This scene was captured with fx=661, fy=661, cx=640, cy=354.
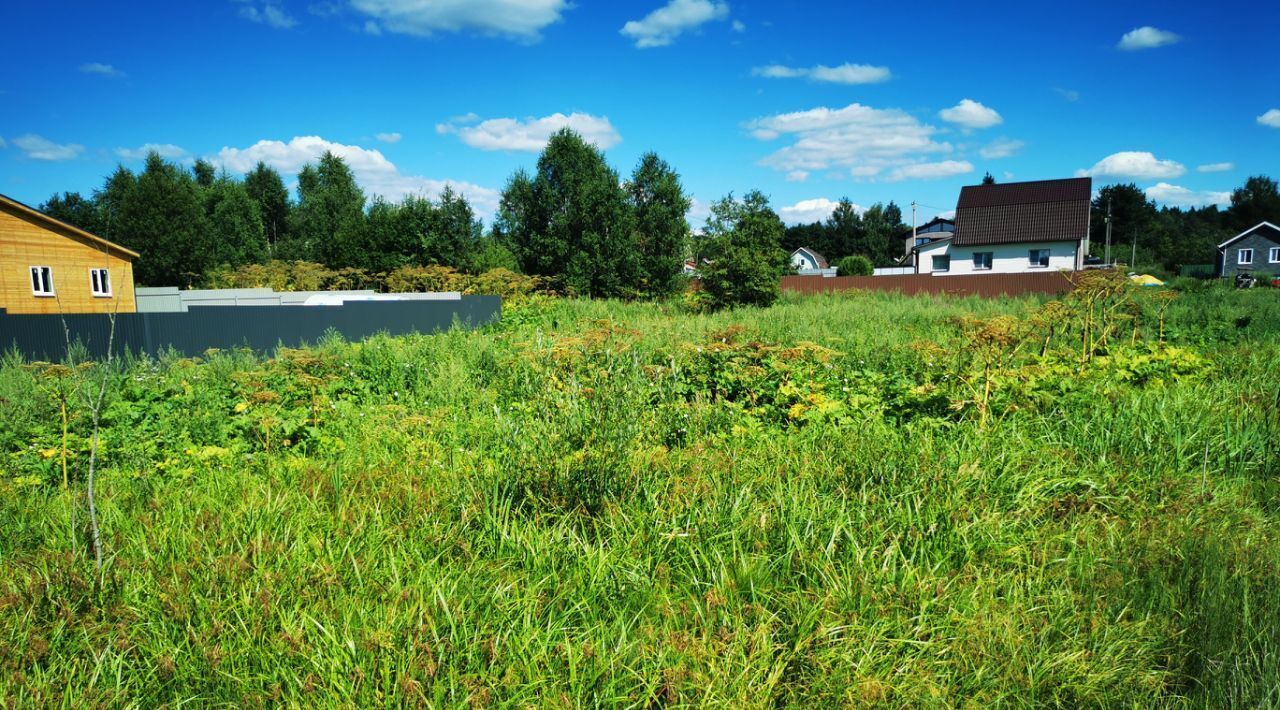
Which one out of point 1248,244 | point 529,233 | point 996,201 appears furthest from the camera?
point 1248,244

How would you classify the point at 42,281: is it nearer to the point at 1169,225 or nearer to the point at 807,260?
the point at 807,260

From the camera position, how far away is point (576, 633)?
236 cm

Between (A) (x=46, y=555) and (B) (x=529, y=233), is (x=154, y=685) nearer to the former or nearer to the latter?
(A) (x=46, y=555)

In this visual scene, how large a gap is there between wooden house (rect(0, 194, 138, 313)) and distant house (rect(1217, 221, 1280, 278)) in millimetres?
64237

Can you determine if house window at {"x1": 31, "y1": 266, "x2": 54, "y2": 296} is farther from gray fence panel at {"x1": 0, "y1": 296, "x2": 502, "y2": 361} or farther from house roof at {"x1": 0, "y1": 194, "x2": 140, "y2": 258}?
gray fence panel at {"x1": 0, "y1": 296, "x2": 502, "y2": 361}

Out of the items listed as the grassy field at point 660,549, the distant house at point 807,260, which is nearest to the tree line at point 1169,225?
the distant house at point 807,260

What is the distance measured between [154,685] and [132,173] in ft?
Result: 141

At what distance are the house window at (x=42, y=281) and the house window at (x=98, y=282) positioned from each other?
4.35 feet

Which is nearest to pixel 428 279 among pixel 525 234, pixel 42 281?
pixel 525 234

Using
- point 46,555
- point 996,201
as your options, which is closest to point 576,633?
point 46,555

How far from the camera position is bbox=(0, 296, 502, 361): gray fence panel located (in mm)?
10047

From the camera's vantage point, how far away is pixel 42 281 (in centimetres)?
2128

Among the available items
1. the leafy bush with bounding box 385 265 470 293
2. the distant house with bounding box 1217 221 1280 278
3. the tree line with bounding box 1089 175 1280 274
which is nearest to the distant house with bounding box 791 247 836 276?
the tree line with bounding box 1089 175 1280 274

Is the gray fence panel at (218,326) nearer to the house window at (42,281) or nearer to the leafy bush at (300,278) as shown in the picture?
the leafy bush at (300,278)
